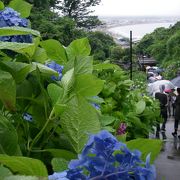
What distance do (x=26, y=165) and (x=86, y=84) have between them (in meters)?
0.32

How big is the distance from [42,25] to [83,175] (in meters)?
14.9

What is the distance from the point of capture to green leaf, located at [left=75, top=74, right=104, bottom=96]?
79 cm

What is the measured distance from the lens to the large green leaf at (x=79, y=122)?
25.2 inches

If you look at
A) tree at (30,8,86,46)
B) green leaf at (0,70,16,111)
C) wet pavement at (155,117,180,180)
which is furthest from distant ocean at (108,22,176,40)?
green leaf at (0,70,16,111)

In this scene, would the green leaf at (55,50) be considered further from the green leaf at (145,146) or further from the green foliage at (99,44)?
the green foliage at (99,44)

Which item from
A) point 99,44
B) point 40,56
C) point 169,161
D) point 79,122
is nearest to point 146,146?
point 79,122

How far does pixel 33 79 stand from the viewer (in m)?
0.84

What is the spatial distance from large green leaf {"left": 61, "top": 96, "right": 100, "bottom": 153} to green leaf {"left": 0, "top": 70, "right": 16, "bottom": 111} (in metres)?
0.10

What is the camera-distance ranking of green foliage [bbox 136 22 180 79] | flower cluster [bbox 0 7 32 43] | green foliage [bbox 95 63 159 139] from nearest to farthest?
flower cluster [bbox 0 7 32 43] < green foliage [bbox 95 63 159 139] < green foliage [bbox 136 22 180 79]

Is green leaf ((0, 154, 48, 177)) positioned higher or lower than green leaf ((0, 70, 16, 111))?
lower

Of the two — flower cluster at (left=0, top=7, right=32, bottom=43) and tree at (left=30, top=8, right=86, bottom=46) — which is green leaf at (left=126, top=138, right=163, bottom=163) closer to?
flower cluster at (left=0, top=7, right=32, bottom=43)

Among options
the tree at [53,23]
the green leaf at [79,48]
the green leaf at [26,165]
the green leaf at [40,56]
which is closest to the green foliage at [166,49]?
the tree at [53,23]

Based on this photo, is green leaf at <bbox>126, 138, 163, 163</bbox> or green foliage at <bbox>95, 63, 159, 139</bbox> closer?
green leaf at <bbox>126, 138, 163, 163</bbox>

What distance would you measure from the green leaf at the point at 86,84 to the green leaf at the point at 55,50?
9.3 inches
